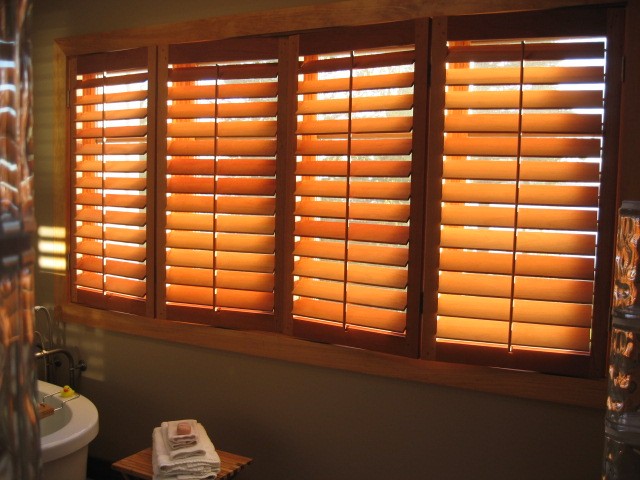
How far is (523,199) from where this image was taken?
7.68 feet

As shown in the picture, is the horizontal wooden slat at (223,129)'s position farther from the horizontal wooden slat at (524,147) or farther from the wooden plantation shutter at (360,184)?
the horizontal wooden slat at (524,147)

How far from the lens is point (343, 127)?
2.61m

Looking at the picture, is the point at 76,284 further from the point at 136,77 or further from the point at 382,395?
the point at 382,395

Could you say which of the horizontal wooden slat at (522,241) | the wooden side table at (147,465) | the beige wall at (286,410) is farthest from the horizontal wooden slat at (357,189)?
the wooden side table at (147,465)

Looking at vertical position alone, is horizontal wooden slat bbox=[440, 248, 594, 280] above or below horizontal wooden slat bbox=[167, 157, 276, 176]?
below

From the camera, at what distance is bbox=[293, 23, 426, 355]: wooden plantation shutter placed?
2521mm

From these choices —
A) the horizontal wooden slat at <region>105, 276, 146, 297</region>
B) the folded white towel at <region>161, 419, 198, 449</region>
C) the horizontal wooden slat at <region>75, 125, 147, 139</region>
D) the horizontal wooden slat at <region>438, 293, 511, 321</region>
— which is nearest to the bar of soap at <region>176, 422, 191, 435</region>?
the folded white towel at <region>161, 419, 198, 449</region>

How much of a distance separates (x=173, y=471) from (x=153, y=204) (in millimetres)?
1250

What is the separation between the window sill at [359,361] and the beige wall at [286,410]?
0.16 ft

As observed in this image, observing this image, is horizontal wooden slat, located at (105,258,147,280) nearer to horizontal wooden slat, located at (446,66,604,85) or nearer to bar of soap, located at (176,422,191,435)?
bar of soap, located at (176,422,191,435)

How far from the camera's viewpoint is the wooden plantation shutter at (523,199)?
2.27m

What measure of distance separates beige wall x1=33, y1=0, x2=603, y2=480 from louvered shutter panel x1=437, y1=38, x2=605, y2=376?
0.30m

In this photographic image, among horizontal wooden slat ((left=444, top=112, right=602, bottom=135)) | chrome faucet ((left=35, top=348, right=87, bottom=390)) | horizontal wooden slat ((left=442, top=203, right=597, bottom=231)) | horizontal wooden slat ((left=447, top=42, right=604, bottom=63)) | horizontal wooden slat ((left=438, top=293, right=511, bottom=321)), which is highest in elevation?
horizontal wooden slat ((left=447, top=42, right=604, bottom=63))

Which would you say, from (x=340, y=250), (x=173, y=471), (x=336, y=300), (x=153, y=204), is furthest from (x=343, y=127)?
(x=173, y=471)
